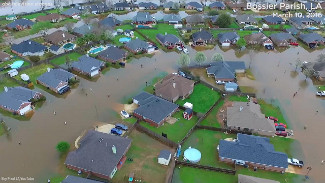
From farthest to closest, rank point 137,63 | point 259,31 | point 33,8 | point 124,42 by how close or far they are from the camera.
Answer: point 33,8 < point 259,31 < point 124,42 < point 137,63

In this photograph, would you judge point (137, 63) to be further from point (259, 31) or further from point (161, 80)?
point (259, 31)

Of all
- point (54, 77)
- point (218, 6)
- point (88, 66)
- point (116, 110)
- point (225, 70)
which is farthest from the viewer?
point (218, 6)

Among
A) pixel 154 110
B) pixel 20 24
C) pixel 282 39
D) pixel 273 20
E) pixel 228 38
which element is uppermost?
pixel 20 24

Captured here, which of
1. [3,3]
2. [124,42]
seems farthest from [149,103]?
[3,3]

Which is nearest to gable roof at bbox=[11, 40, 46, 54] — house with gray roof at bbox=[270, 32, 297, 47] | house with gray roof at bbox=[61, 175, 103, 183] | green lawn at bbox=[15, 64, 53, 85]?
green lawn at bbox=[15, 64, 53, 85]

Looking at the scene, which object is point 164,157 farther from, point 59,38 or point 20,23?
point 20,23

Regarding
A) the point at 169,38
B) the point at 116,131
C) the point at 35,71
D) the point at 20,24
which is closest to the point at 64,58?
the point at 35,71

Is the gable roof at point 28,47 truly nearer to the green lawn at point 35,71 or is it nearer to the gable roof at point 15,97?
the green lawn at point 35,71
